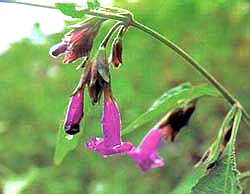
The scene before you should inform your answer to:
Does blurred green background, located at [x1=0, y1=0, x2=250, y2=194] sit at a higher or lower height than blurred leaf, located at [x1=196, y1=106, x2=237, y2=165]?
lower

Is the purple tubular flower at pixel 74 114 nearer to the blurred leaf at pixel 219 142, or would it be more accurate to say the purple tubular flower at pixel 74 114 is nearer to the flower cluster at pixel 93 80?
the flower cluster at pixel 93 80

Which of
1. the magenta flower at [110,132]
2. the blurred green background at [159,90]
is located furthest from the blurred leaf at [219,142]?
the blurred green background at [159,90]

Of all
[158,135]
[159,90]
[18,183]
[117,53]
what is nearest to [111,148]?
[117,53]

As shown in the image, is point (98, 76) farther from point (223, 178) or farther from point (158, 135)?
point (158, 135)

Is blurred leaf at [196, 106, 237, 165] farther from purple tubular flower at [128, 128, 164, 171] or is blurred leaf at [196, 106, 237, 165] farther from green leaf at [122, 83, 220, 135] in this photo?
purple tubular flower at [128, 128, 164, 171]

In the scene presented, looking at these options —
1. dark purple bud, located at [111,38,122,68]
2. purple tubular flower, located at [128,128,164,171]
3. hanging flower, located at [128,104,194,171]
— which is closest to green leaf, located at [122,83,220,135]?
hanging flower, located at [128,104,194,171]

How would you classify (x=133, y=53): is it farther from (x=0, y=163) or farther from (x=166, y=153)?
(x=0, y=163)
